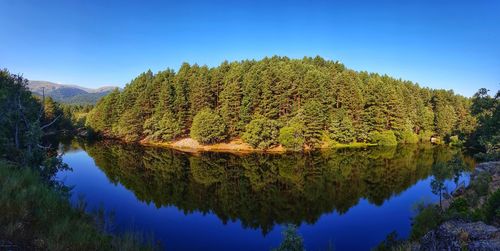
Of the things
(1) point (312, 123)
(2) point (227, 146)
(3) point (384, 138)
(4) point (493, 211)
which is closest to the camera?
(4) point (493, 211)

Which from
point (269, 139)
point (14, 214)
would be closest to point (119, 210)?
point (14, 214)

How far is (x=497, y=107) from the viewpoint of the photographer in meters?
26.4

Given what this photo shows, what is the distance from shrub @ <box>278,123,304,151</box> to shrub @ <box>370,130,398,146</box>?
21174 mm

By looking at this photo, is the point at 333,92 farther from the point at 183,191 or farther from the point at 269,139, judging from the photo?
the point at 183,191

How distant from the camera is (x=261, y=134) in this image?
6359 centimetres

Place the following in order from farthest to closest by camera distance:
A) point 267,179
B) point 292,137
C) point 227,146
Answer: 1. point 227,146
2. point 292,137
3. point 267,179

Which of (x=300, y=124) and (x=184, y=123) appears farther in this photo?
(x=184, y=123)

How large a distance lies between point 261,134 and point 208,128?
37.2 ft

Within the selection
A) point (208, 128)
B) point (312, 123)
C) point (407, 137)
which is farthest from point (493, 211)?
point (407, 137)

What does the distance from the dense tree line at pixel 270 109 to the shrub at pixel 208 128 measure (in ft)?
0.93

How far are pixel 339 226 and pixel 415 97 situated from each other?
8594 centimetres

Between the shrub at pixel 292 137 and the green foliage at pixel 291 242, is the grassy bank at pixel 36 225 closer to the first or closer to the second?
the green foliage at pixel 291 242

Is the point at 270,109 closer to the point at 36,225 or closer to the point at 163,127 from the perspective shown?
the point at 163,127

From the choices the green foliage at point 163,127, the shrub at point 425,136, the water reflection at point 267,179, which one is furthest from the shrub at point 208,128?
the shrub at point 425,136
